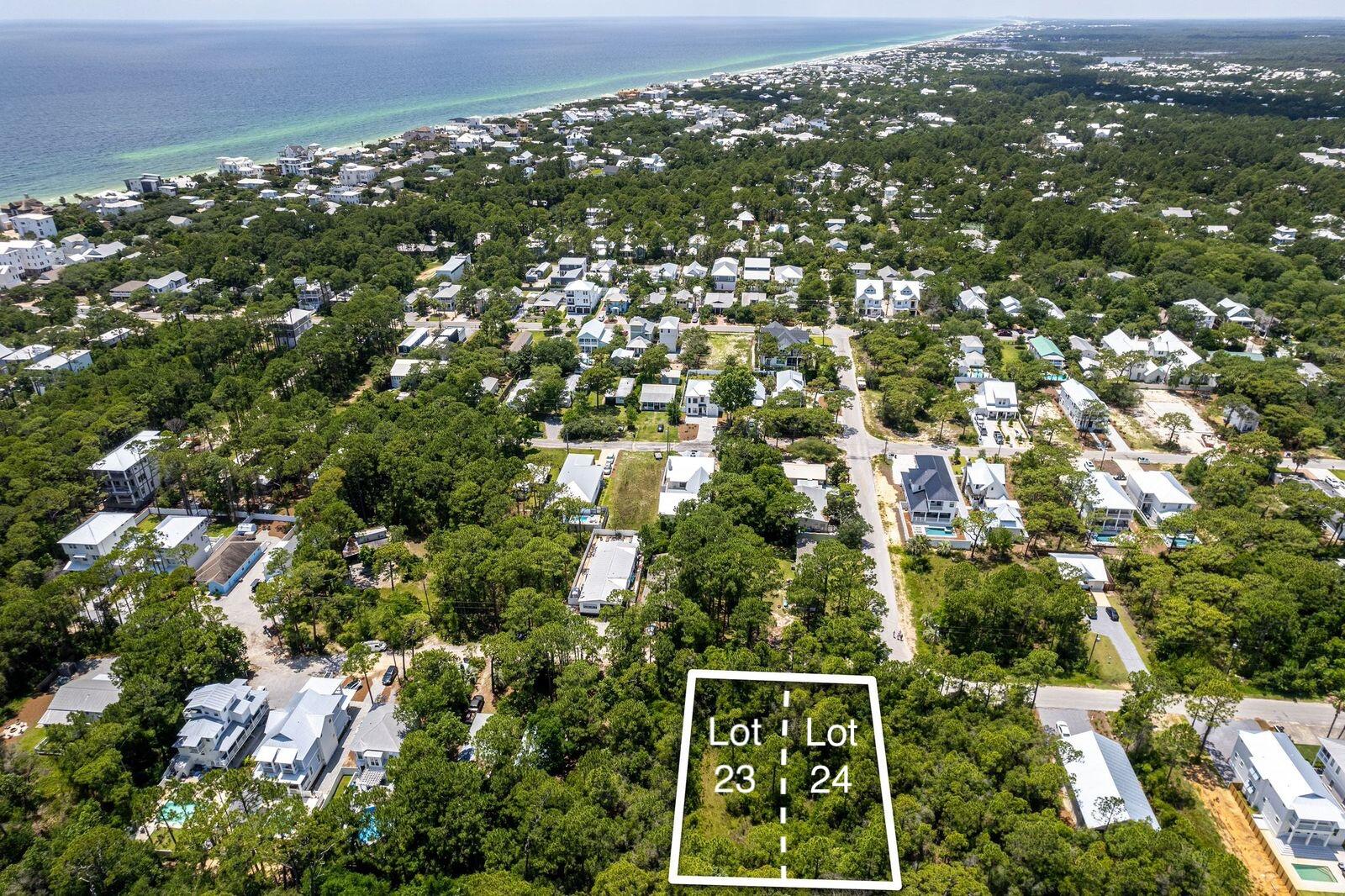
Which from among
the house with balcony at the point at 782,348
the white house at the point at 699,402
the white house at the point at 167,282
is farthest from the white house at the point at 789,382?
the white house at the point at 167,282

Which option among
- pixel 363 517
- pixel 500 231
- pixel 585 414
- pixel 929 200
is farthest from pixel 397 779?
pixel 929 200

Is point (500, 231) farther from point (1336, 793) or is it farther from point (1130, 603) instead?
point (1336, 793)

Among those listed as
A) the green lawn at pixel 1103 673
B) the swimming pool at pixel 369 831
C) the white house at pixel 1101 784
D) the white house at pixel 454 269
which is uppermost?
the white house at pixel 454 269

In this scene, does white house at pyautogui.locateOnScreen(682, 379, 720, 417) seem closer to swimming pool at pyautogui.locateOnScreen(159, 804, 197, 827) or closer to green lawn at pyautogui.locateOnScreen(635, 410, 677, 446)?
green lawn at pyautogui.locateOnScreen(635, 410, 677, 446)

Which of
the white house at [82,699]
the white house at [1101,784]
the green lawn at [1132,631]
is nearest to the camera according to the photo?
the white house at [1101,784]

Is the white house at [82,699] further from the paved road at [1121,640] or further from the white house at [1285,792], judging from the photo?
the white house at [1285,792]

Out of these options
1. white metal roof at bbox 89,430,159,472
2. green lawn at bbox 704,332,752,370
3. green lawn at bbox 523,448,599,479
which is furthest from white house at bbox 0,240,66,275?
green lawn at bbox 704,332,752,370
